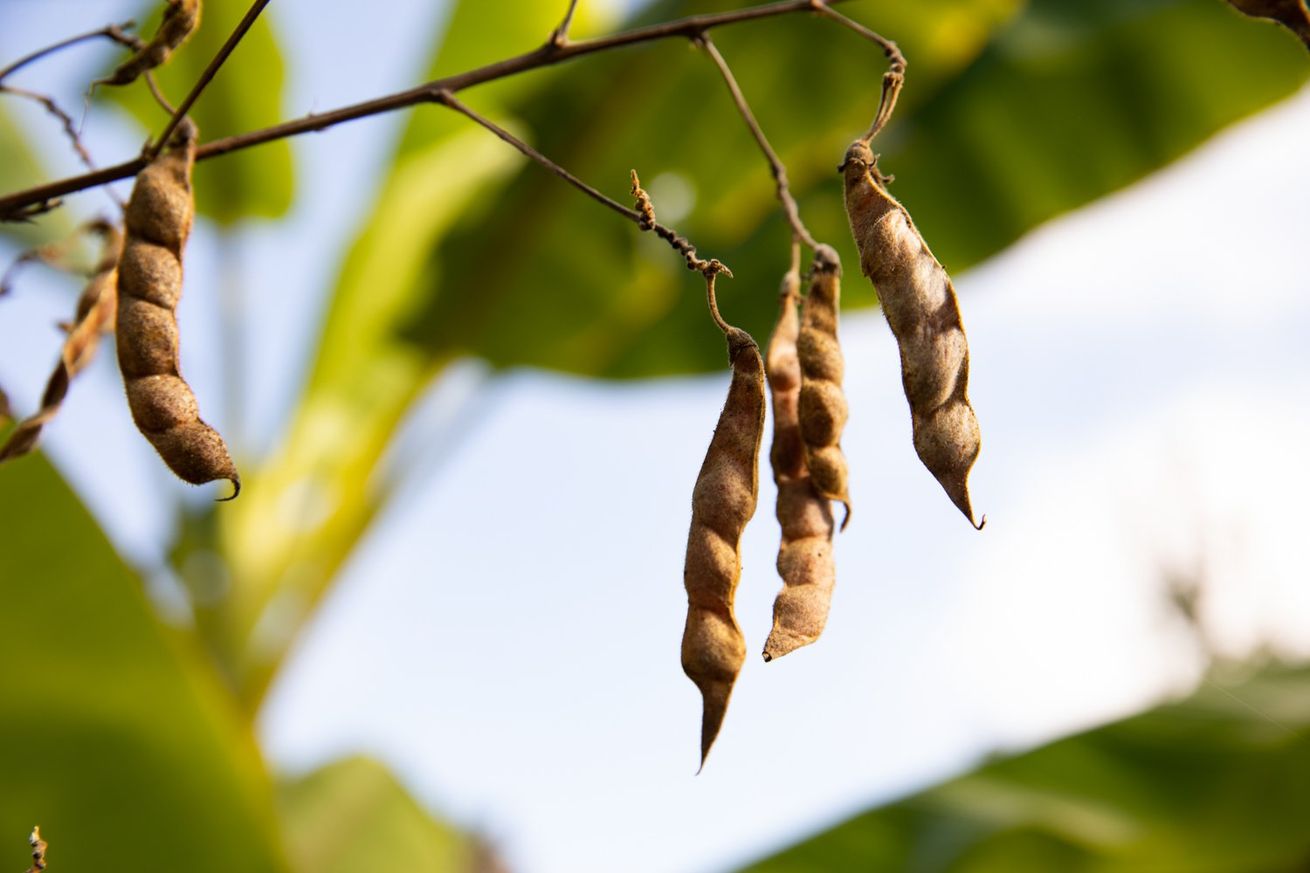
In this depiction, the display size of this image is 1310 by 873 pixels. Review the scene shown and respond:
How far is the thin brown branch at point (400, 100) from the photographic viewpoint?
1.00 metres

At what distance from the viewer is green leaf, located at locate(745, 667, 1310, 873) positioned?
2430 mm

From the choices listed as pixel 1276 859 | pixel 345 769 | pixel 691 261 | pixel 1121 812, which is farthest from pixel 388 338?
pixel 691 261

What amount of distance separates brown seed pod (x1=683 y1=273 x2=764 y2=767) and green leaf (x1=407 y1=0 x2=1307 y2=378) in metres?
2.37

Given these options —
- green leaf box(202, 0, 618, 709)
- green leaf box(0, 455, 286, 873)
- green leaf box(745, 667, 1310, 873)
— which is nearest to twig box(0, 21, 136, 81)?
green leaf box(0, 455, 286, 873)

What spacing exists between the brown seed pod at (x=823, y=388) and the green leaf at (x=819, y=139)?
7.35 ft

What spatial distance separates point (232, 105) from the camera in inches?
160

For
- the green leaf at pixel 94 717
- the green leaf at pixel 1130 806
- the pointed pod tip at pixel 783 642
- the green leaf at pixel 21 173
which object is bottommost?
the green leaf at pixel 1130 806

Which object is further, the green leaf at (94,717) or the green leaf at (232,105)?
the green leaf at (232,105)

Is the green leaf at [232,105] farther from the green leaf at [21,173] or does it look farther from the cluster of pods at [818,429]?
the cluster of pods at [818,429]

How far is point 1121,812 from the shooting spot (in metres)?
2.56

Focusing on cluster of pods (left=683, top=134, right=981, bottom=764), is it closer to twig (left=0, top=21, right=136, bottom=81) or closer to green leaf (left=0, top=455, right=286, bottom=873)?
twig (left=0, top=21, right=136, bottom=81)

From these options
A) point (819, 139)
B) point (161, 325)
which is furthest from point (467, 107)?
point (819, 139)

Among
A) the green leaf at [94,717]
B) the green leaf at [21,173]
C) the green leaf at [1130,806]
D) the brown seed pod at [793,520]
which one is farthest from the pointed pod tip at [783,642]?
the green leaf at [21,173]

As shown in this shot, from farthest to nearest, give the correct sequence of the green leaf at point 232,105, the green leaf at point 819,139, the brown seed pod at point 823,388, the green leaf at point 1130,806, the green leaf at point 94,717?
1. the green leaf at point 232,105
2. the green leaf at point 819,139
3. the green leaf at point 1130,806
4. the green leaf at point 94,717
5. the brown seed pod at point 823,388
